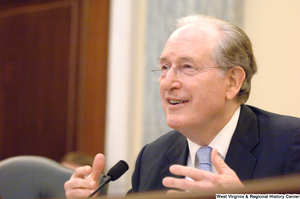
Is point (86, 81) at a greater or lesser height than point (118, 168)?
greater

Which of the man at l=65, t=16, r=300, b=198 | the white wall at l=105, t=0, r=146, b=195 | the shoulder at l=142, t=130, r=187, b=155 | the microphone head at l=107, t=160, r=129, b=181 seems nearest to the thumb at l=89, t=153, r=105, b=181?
the man at l=65, t=16, r=300, b=198

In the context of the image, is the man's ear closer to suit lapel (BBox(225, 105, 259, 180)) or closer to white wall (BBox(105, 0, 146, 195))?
suit lapel (BBox(225, 105, 259, 180))

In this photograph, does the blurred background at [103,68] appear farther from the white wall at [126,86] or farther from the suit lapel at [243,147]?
the suit lapel at [243,147]

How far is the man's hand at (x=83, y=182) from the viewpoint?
133 centimetres

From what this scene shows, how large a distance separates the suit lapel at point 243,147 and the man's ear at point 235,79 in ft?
0.38

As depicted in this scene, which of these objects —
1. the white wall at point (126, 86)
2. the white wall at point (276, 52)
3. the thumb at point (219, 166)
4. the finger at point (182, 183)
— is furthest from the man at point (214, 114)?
the white wall at point (126, 86)

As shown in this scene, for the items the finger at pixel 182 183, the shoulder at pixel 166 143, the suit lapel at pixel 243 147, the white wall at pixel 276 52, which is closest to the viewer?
the finger at pixel 182 183

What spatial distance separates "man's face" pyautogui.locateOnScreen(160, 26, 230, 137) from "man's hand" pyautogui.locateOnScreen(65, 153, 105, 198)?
14.4 inches

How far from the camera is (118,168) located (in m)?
1.30

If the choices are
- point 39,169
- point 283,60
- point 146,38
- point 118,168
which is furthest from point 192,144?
point 146,38

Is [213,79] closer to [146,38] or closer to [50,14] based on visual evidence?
[146,38]

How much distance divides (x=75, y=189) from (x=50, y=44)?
2.63 meters

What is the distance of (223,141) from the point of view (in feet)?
4.92

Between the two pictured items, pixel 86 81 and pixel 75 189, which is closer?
pixel 75 189
